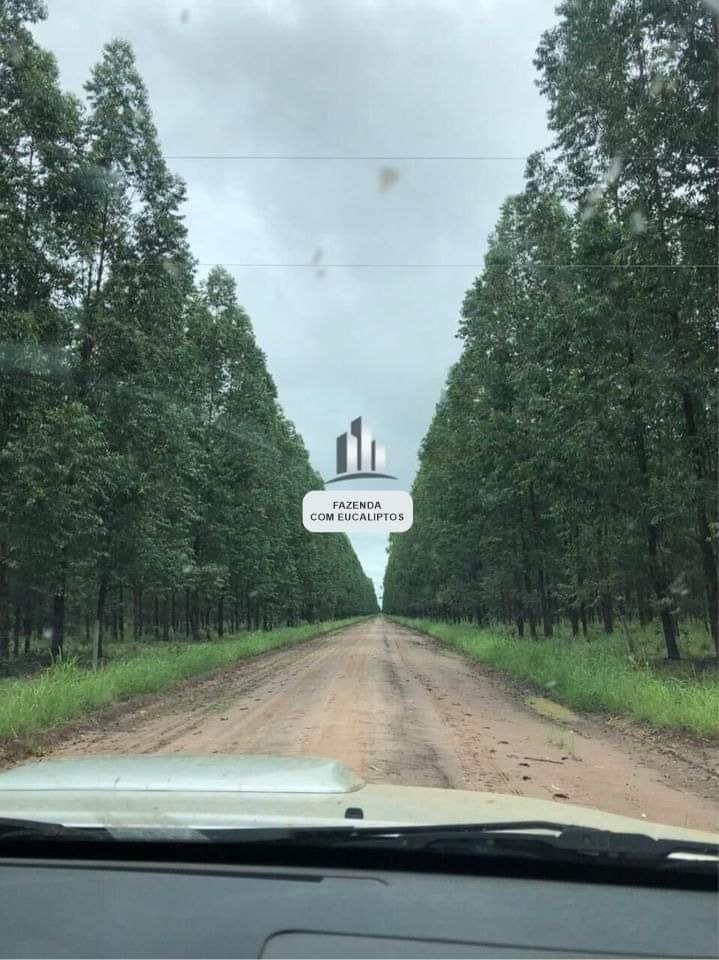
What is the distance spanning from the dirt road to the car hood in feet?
11.9

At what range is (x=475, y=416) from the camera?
2770 centimetres

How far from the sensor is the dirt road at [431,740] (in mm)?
7797

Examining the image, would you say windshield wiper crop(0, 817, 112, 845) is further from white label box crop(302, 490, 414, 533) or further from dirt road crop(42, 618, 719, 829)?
white label box crop(302, 490, 414, 533)

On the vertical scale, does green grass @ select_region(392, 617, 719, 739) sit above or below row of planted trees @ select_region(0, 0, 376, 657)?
below

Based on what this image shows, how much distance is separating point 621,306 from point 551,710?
8.33 m

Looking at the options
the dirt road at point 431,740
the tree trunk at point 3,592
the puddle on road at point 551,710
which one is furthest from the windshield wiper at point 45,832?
the tree trunk at point 3,592

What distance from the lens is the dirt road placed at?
7.80m

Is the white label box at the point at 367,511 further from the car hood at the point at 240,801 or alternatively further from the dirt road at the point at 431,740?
the car hood at the point at 240,801

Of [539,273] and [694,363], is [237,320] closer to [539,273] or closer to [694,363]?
[539,273]

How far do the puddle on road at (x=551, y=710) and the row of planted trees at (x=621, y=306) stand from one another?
419 centimetres

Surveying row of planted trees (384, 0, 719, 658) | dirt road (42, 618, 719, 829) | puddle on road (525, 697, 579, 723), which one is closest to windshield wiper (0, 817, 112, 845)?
dirt road (42, 618, 719, 829)

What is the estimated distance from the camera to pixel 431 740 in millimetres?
10492

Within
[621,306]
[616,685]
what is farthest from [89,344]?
[616,685]

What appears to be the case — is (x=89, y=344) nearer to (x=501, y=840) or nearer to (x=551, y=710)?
(x=551, y=710)
